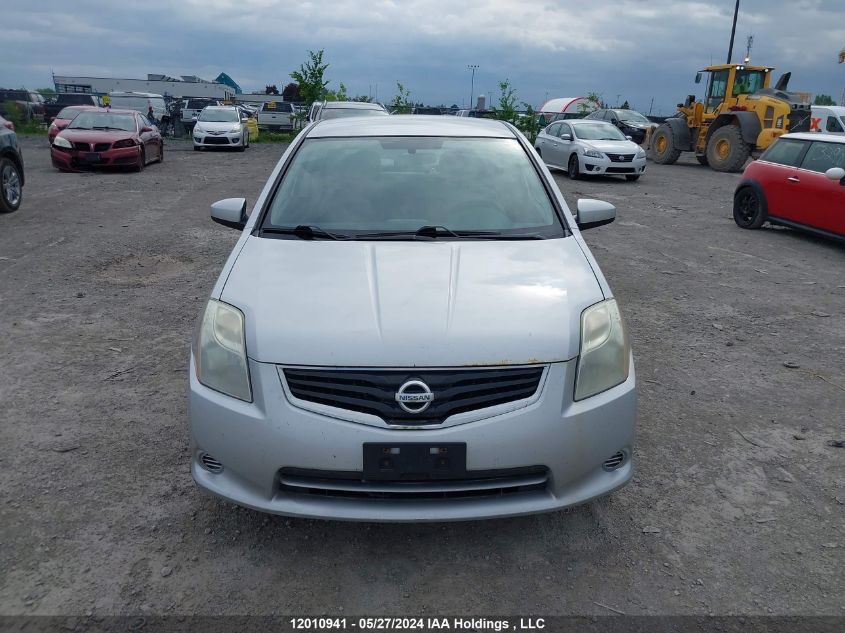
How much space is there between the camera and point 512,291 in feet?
9.53

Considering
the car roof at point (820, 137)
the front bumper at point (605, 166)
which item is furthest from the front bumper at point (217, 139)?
the car roof at point (820, 137)

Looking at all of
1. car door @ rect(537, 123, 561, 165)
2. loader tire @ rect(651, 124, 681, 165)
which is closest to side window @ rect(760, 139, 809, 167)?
car door @ rect(537, 123, 561, 165)

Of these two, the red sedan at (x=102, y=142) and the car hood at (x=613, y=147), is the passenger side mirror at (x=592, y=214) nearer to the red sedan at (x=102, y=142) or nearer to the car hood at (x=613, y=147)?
the car hood at (x=613, y=147)

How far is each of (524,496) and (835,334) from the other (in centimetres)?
461

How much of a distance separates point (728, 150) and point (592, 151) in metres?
5.55

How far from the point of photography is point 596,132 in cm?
1766

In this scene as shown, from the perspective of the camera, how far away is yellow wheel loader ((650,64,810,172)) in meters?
18.5

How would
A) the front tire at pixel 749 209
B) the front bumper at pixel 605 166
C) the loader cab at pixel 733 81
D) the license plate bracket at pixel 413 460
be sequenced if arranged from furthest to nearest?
the loader cab at pixel 733 81
the front bumper at pixel 605 166
the front tire at pixel 749 209
the license plate bracket at pixel 413 460

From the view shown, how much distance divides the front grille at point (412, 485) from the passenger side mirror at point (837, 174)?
27.1 feet

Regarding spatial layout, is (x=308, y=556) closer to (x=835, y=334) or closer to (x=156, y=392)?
(x=156, y=392)

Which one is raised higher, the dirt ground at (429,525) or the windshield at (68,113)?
the windshield at (68,113)

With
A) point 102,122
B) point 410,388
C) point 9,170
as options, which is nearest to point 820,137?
point 410,388

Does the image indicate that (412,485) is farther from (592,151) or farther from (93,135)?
(93,135)

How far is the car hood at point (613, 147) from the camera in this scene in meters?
16.7
